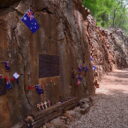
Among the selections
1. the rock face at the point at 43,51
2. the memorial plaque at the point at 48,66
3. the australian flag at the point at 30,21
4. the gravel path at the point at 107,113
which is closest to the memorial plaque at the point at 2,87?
the rock face at the point at 43,51

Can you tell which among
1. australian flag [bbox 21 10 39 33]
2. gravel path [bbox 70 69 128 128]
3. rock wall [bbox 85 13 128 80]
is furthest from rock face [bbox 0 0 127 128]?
rock wall [bbox 85 13 128 80]

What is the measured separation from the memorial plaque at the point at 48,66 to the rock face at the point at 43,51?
11 centimetres

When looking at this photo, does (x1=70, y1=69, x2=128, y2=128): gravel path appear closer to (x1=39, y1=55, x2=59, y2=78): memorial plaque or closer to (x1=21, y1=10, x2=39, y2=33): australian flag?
(x1=39, y1=55, x2=59, y2=78): memorial plaque

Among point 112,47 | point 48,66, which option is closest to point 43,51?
point 48,66

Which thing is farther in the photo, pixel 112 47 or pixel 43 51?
pixel 112 47

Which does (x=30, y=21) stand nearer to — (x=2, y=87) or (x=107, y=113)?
(x=2, y=87)

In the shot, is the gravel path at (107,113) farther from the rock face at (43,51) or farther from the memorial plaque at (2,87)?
the memorial plaque at (2,87)

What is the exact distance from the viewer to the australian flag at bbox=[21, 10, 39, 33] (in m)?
5.64

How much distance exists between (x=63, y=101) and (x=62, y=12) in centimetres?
284

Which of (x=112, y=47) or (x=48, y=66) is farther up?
(x=112, y=47)

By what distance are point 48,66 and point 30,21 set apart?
1.38 m

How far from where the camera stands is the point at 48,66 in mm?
6457

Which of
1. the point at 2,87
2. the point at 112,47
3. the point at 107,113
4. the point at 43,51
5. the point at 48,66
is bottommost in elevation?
the point at 107,113

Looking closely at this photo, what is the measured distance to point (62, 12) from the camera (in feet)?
24.8
